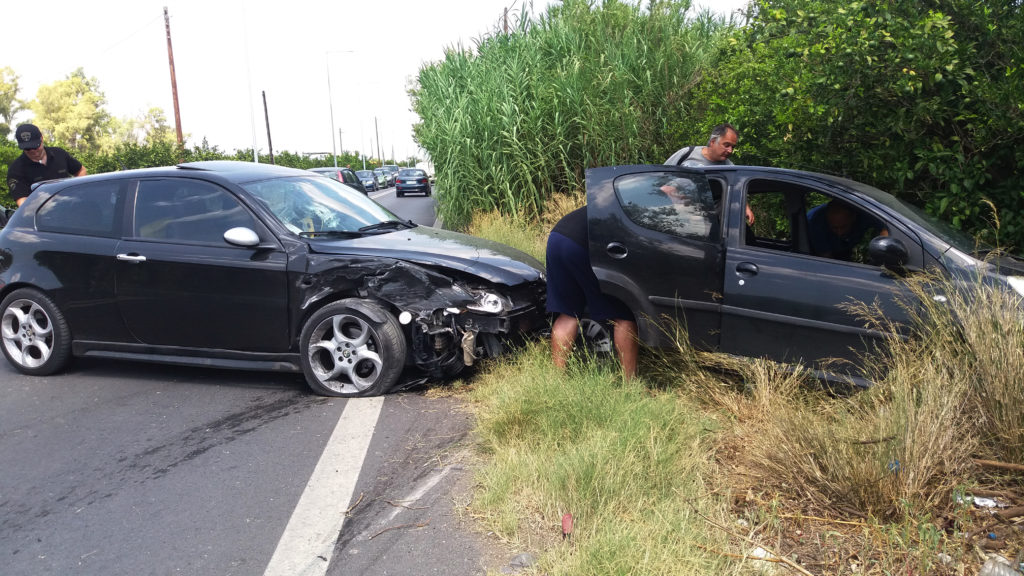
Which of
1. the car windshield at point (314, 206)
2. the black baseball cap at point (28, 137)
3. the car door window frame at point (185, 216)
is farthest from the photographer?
the black baseball cap at point (28, 137)

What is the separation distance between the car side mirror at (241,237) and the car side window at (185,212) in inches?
6.8

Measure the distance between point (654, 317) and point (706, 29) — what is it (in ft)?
31.9

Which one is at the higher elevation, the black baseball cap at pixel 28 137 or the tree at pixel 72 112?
the tree at pixel 72 112

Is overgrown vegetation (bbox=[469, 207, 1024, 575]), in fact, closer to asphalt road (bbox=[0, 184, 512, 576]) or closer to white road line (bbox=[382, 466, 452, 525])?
white road line (bbox=[382, 466, 452, 525])

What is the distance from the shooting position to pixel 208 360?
586cm

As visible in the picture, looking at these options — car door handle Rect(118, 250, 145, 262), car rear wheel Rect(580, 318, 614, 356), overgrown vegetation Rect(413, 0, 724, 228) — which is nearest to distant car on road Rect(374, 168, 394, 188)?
overgrown vegetation Rect(413, 0, 724, 228)

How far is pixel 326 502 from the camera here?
153 inches

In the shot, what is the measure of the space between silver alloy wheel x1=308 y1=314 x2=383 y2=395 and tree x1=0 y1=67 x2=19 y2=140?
78.4 m

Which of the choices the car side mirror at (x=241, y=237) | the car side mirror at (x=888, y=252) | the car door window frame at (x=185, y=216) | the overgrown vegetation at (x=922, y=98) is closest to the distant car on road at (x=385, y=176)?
the car door window frame at (x=185, y=216)

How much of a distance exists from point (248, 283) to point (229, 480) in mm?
1863

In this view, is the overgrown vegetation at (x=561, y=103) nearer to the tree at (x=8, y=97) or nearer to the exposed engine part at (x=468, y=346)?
the exposed engine part at (x=468, y=346)

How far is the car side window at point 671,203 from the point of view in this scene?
193 inches

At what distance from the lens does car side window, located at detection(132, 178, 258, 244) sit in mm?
5891

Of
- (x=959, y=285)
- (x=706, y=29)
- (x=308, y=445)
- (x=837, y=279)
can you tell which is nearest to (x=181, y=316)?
(x=308, y=445)
